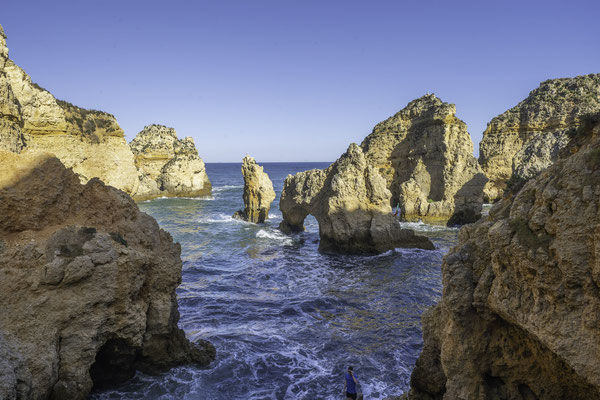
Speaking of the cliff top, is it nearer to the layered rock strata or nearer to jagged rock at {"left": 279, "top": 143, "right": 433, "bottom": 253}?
jagged rock at {"left": 279, "top": 143, "right": 433, "bottom": 253}

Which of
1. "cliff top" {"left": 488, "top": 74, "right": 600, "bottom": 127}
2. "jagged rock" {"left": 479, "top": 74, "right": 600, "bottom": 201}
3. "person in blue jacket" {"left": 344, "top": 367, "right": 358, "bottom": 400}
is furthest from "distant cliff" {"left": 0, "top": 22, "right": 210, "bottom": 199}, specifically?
"cliff top" {"left": 488, "top": 74, "right": 600, "bottom": 127}

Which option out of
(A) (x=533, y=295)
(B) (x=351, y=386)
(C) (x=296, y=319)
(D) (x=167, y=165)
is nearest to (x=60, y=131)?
(C) (x=296, y=319)

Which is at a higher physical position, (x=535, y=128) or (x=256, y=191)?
(x=535, y=128)

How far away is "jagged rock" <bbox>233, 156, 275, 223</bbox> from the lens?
137 feet

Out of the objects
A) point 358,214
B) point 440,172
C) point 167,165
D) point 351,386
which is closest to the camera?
point 351,386

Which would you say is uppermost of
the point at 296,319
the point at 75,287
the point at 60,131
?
the point at 60,131

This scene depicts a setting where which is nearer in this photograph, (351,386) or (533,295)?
(533,295)

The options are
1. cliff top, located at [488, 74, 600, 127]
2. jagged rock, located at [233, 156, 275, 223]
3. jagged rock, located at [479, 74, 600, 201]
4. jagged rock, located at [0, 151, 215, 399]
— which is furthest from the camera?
cliff top, located at [488, 74, 600, 127]

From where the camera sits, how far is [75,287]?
860cm

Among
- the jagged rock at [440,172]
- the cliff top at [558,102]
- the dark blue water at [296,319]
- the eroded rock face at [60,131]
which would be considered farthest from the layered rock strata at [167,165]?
the cliff top at [558,102]

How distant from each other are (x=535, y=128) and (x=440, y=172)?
18.9 m

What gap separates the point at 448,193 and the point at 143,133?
6506 cm

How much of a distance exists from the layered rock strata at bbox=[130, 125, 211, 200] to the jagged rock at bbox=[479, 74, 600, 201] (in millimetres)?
52638

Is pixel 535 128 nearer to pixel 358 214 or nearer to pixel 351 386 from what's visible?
pixel 358 214
